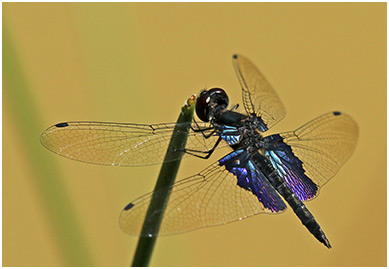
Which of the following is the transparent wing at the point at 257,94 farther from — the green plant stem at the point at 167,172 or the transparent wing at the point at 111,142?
the green plant stem at the point at 167,172

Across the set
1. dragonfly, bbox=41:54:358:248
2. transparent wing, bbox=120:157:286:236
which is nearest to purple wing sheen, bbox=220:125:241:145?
dragonfly, bbox=41:54:358:248

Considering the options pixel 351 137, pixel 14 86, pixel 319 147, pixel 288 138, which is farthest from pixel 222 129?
pixel 14 86

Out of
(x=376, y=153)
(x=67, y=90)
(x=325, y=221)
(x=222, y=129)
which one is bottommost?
(x=325, y=221)

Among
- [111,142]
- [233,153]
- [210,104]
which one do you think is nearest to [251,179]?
[233,153]

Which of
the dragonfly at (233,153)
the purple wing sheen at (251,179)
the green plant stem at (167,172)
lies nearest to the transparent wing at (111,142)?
the dragonfly at (233,153)

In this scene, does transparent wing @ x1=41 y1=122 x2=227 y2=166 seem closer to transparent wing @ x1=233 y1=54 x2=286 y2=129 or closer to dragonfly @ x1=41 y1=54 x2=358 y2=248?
dragonfly @ x1=41 y1=54 x2=358 y2=248

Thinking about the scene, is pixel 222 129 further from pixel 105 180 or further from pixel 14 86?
pixel 14 86
